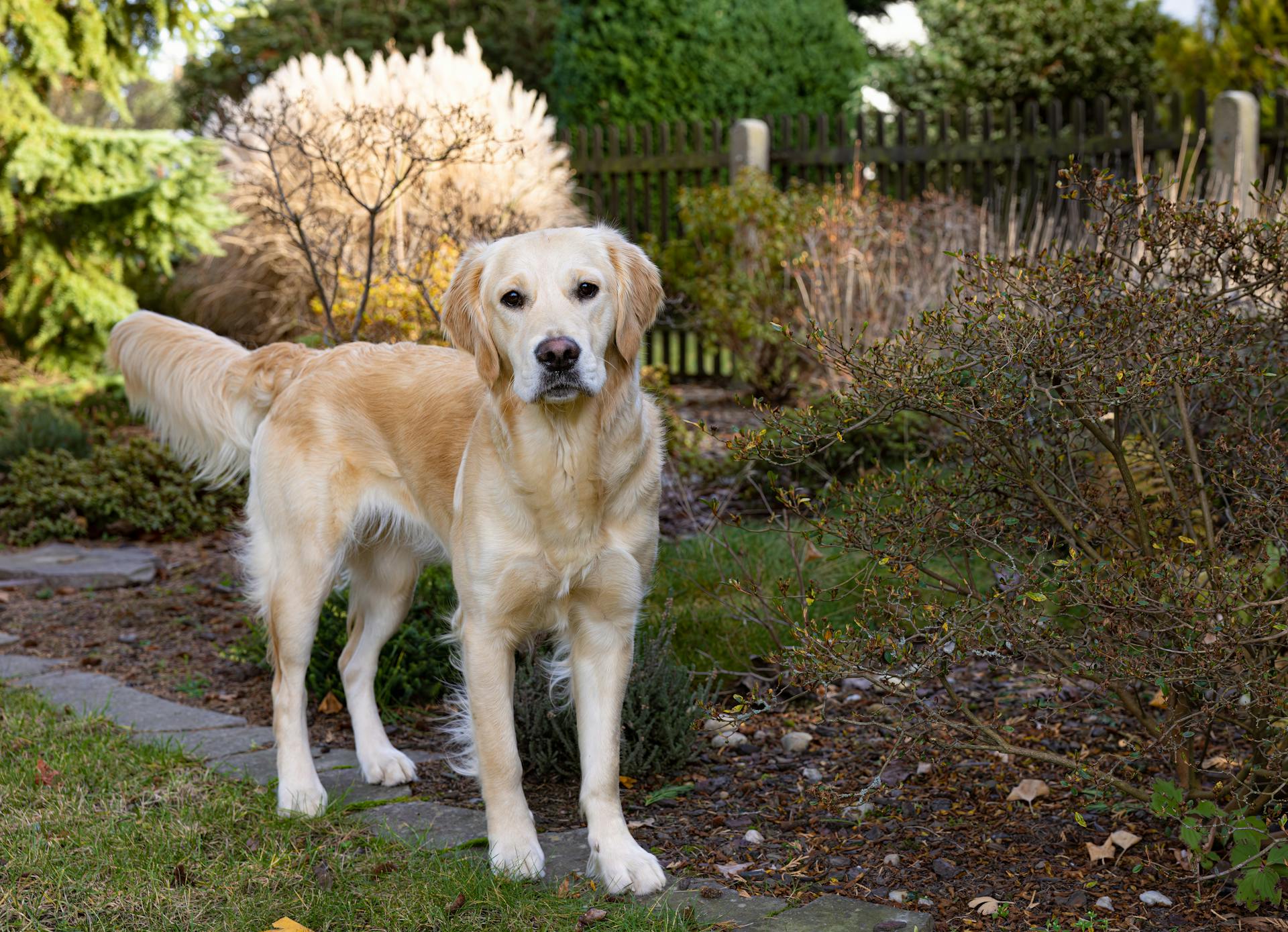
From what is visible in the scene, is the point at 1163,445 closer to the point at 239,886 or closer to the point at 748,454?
the point at 748,454

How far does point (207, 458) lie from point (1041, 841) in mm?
2823

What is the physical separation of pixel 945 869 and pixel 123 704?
9.10ft

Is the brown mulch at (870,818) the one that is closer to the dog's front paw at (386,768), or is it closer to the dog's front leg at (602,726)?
the dog's front paw at (386,768)

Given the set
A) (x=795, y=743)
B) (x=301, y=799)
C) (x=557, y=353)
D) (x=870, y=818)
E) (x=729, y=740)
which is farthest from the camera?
(x=729, y=740)

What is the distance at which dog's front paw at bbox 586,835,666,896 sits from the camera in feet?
9.25

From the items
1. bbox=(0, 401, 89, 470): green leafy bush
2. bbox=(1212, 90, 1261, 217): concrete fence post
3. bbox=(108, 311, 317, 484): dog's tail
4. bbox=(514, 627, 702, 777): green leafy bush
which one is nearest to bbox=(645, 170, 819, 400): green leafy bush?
bbox=(1212, 90, 1261, 217): concrete fence post

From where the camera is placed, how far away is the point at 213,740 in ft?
12.6

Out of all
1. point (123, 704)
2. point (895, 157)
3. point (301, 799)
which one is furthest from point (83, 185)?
point (301, 799)

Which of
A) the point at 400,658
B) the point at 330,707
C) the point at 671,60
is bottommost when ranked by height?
the point at 330,707

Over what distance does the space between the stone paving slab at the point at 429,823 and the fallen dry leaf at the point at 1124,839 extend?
5.09 ft

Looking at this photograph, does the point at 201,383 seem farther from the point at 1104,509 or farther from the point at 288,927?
the point at 1104,509

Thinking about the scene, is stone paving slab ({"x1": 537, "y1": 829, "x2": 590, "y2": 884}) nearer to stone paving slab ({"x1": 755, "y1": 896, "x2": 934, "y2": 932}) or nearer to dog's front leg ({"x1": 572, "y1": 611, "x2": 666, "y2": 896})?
dog's front leg ({"x1": 572, "y1": 611, "x2": 666, "y2": 896})

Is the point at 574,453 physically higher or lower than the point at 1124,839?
higher

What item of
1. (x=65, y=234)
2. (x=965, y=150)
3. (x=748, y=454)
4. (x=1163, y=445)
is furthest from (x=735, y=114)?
(x=748, y=454)
